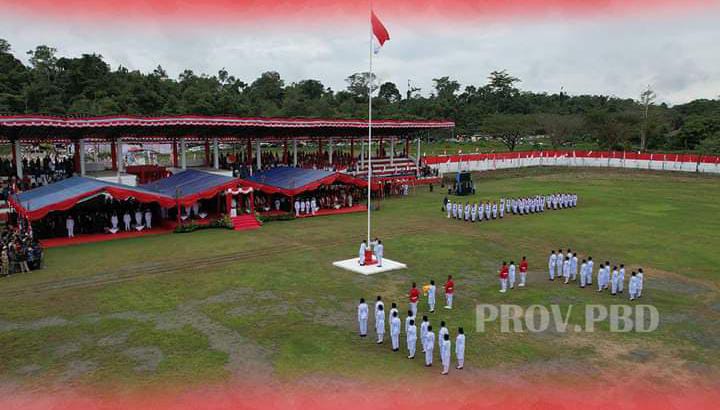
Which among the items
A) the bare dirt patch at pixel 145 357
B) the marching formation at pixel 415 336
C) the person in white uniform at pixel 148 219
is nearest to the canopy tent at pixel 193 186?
the person in white uniform at pixel 148 219

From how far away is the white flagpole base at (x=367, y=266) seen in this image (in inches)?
715

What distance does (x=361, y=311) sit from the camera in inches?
492

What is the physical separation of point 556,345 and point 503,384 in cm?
249

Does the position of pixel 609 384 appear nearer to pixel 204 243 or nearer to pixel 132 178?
pixel 204 243

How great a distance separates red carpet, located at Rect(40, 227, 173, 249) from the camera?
23234 mm

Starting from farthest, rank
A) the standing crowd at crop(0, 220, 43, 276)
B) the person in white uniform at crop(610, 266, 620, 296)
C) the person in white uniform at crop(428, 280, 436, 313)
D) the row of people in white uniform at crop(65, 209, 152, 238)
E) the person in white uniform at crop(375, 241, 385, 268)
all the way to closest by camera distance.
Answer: the row of people in white uniform at crop(65, 209, 152, 238) → the person in white uniform at crop(375, 241, 385, 268) → the standing crowd at crop(0, 220, 43, 276) → the person in white uniform at crop(610, 266, 620, 296) → the person in white uniform at crop(428, 280, 436, 313)

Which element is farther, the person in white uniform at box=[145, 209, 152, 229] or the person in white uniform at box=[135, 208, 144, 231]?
the person in white uniform at box=[145, 209, 152, 229]

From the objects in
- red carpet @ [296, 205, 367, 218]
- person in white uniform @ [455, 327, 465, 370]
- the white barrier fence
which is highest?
the white barrier fence

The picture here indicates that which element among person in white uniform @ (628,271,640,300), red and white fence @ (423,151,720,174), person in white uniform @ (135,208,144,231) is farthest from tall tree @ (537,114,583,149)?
person in white uniform @ (628,271,640,300)

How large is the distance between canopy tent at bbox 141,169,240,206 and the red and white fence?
85.5 feet

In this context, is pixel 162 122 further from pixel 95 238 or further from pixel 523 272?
pixel 523 272

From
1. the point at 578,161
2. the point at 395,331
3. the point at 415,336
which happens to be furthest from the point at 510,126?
the point at 415,336

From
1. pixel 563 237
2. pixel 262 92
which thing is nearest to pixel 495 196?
pixel 563 237

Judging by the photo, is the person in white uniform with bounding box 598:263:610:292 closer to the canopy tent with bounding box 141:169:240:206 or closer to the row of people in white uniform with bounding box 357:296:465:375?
the row of people in white uniform with bounding box 357:296:465:375
